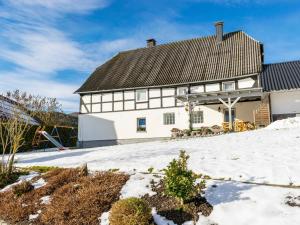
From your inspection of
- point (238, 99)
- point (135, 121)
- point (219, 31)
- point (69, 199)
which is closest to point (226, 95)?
point (238, 99)

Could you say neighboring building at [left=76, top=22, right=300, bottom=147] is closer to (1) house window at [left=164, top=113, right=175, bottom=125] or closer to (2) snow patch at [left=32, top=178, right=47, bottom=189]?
(1) house window at [left=164, top=113, right=175, bottom=125]

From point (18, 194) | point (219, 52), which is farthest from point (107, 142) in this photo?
point (18, 194)

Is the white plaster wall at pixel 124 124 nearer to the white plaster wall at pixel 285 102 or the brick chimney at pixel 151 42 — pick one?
the white plaster wall at pixel 285 102

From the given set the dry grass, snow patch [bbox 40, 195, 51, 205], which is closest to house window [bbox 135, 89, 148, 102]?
the dry grass

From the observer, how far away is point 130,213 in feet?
21.9

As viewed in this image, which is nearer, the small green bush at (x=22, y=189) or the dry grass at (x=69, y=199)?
the dry grass at (x=69, y=199)

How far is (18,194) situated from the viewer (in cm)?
964

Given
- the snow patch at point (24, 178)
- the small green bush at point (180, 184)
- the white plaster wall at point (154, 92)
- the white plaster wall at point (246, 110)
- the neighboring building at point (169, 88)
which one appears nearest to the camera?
the small green bush at point (180, 184)

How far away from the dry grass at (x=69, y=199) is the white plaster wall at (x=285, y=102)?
686 inches

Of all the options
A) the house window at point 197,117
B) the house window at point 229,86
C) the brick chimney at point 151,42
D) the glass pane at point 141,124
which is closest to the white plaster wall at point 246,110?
the house window at point 229,86

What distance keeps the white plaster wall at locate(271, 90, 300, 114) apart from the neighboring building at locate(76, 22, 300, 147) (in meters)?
0.68

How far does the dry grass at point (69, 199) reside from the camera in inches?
305

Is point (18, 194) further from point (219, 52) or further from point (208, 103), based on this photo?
point (219, 52)

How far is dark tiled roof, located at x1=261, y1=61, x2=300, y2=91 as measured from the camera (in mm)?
24219
